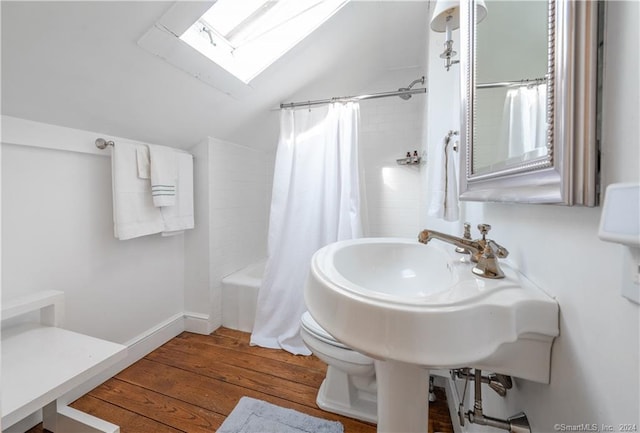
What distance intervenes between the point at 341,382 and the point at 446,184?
3.51 feet

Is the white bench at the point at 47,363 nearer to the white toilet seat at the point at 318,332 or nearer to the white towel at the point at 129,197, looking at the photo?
the white towel at the point at 129,197

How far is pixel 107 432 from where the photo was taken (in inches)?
37.5

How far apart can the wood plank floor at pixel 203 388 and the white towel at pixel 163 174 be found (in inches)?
39.3

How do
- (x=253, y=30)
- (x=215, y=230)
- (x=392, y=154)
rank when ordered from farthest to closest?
1. (x=392, y=154)
2. (x=215, y=230)
3. (x=253, y=30)

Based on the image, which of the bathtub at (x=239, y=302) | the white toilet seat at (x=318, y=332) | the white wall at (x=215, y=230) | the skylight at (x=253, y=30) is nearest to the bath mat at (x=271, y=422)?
the white toilet seat at (x=318, y=332)

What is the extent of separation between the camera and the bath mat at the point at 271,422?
1130 millimetres

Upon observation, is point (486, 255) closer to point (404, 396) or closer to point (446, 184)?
point (404, 396)

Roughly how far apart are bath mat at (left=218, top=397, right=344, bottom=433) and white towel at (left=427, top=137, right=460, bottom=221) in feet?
3.53

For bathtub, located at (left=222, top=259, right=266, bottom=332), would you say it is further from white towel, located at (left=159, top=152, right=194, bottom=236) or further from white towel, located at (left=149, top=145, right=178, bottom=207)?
white towel, located at (left=149, top=145, right=178, bottom=207)

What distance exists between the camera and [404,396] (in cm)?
55

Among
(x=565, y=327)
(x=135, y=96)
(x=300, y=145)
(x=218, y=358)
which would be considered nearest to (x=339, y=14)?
(x=300, y=145)

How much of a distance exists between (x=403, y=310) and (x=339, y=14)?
168 cm

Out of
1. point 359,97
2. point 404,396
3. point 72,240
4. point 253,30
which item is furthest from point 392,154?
point 72,240

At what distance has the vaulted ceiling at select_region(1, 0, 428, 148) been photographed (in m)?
0.92
